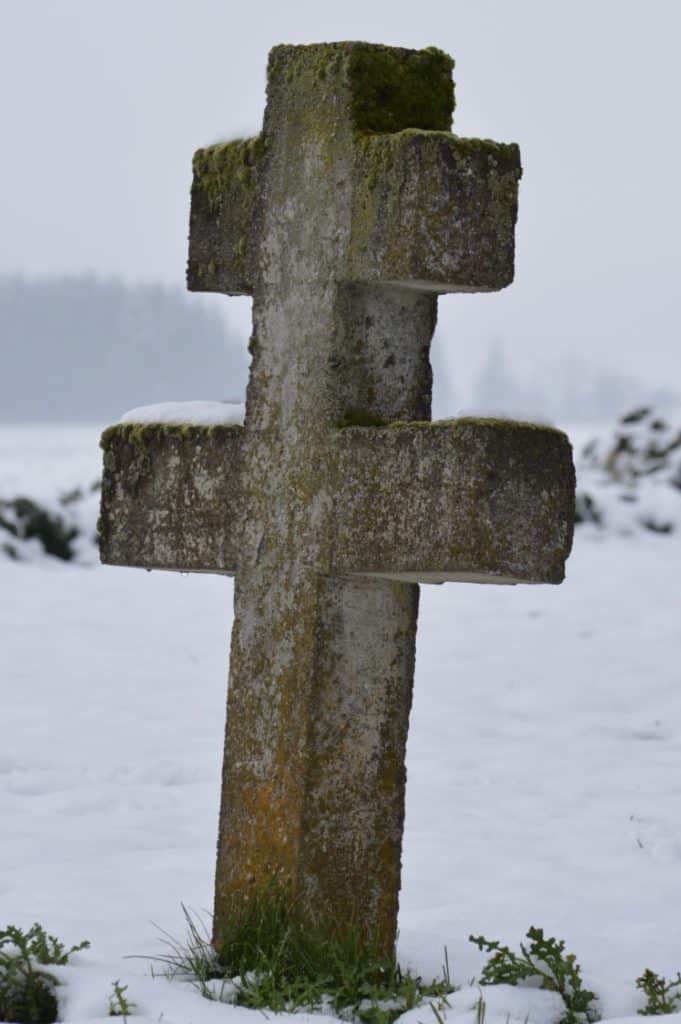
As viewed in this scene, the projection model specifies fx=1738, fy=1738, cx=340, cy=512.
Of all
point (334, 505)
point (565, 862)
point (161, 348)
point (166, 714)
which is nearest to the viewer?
point (334, 505)

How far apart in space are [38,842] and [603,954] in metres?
1.95

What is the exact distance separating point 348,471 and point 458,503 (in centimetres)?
33

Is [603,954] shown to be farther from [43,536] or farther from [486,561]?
[43,536]

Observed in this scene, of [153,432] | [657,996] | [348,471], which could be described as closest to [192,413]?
[153,432]

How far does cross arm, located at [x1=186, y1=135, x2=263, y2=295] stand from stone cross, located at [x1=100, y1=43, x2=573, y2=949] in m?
0.02

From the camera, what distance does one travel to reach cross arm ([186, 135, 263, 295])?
4312 mm

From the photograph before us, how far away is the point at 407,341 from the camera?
13.6ft

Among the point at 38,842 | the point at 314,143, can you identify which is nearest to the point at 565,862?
the point at 38,842

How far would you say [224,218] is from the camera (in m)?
4.41

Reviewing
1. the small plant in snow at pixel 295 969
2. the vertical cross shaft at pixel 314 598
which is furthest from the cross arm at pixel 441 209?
the small plant in snow at pixel 295 969

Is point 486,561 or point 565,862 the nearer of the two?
point 486,561

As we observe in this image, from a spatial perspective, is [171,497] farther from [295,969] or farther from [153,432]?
[295,969]

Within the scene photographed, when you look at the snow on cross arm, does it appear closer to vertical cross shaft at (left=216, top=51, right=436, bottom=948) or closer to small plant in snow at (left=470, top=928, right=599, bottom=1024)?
vertical cross shaft at (left=216, top=51, right=436, bottom=948)

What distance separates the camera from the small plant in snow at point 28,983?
3814mm
